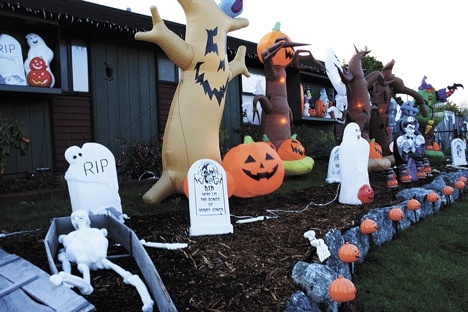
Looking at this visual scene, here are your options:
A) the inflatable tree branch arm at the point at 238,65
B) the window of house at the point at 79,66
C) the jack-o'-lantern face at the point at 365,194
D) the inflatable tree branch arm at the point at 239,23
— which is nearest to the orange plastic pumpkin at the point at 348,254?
the jack-o'-lantern face at the point at 365,194

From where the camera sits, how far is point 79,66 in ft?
26.9

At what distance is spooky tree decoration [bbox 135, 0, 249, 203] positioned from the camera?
16.5 feet

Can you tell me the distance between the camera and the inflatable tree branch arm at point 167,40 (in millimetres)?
4566

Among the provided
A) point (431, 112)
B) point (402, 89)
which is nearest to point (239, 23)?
point (402, 89)

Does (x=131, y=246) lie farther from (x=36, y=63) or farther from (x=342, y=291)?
(x=36, y=63)

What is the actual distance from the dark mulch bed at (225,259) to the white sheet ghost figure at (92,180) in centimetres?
36

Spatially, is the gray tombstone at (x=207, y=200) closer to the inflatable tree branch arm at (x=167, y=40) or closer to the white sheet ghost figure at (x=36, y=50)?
the inflatable tree branch arm at (x=167, y=40)

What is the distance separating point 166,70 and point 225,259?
7.37 meters

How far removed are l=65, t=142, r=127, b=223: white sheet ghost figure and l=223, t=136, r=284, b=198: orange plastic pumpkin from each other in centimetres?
162

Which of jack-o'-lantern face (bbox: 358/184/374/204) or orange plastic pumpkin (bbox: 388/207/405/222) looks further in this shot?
jack-o'-lantern face (bbox: 358/184/374/204)

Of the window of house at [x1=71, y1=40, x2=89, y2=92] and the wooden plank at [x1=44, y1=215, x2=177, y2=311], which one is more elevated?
the window of house at [x1=71, y1=40, x2=89, y2=92]

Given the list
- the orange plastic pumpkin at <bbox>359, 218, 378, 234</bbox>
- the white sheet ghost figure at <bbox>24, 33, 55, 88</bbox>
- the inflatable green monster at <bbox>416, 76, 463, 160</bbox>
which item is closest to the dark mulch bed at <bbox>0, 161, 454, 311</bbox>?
the orange plastic pumpkin at <bbox>359, 218, 378, 234</bbox>

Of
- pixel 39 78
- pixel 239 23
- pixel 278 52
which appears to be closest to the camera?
pixel 239 23

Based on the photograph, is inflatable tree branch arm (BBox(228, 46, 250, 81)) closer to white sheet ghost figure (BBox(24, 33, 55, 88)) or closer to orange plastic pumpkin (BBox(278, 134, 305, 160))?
orange plastic pumpkin (BBox(278, 134, 305, 160))
